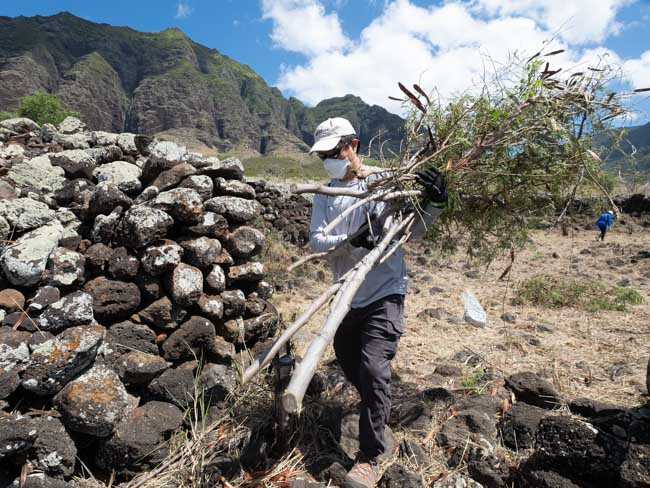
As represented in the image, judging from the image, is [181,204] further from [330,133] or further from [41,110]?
[41,110]

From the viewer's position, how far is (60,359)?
264cm

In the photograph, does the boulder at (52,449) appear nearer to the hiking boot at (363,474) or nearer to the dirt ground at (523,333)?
the hiking boot at (363,474)

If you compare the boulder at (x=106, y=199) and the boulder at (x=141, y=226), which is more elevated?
the boulder at (x=106, y=199)

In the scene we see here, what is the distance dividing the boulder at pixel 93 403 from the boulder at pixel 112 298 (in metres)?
0.47

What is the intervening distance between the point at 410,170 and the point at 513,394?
2.40 metres

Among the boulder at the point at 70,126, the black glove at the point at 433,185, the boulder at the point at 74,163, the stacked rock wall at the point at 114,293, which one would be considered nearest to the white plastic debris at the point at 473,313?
the black glove at the point at 433,185

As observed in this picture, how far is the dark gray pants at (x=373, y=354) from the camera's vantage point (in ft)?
8.32

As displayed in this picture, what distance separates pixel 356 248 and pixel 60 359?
6.93ft

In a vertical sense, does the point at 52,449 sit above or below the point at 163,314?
below

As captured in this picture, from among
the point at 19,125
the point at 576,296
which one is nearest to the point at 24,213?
the point at 19,125

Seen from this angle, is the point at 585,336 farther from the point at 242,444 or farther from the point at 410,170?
the point at 242,444

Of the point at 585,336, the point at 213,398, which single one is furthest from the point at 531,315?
the point at 213,398

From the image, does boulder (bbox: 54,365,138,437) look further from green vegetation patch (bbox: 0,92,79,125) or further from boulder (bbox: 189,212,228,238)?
green vegetation patch (bbox: 0,92,79,125)

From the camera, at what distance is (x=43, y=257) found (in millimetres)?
2912
